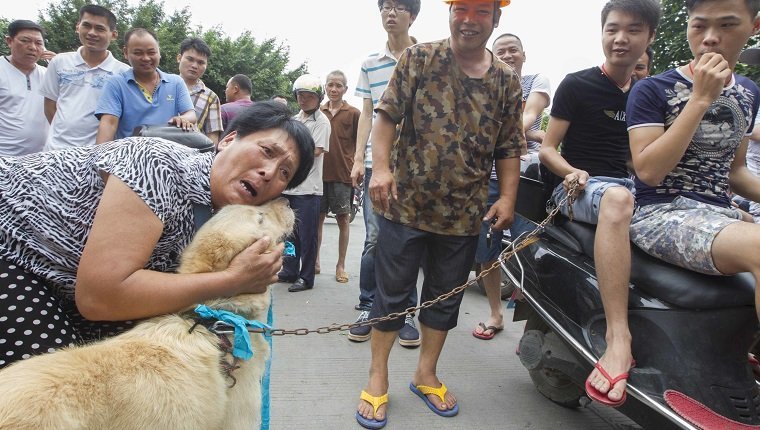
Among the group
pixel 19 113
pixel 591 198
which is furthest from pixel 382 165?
pixel 19 113

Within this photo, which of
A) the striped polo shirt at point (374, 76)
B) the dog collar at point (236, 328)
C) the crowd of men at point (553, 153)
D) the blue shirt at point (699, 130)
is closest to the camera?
the dog collar at point (236, 328)

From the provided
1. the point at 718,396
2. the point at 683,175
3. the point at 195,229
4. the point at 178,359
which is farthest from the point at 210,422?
the point at 683,175

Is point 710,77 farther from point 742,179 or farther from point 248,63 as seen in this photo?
point 248,63

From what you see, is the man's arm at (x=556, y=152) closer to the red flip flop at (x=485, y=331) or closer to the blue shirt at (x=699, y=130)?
the blue shirt at (x=699, y=130)

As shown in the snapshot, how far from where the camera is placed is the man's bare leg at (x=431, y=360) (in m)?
2.67

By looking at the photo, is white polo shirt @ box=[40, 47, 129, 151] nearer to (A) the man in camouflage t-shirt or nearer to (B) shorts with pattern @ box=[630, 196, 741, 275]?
(A) the man in camouflage t-shirt

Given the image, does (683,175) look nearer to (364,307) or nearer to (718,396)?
(718,396)

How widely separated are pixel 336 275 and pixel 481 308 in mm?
1645

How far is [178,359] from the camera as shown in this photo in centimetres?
121

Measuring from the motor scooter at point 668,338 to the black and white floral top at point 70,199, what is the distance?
1.78 metres

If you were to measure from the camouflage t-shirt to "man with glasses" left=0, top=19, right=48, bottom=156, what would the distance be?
11.2 ft

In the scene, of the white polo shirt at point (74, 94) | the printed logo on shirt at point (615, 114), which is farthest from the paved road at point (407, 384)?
the white polo shirt at point (74, 94)

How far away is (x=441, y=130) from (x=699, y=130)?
1200 millimetres

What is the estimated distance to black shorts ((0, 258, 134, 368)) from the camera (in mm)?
1346
